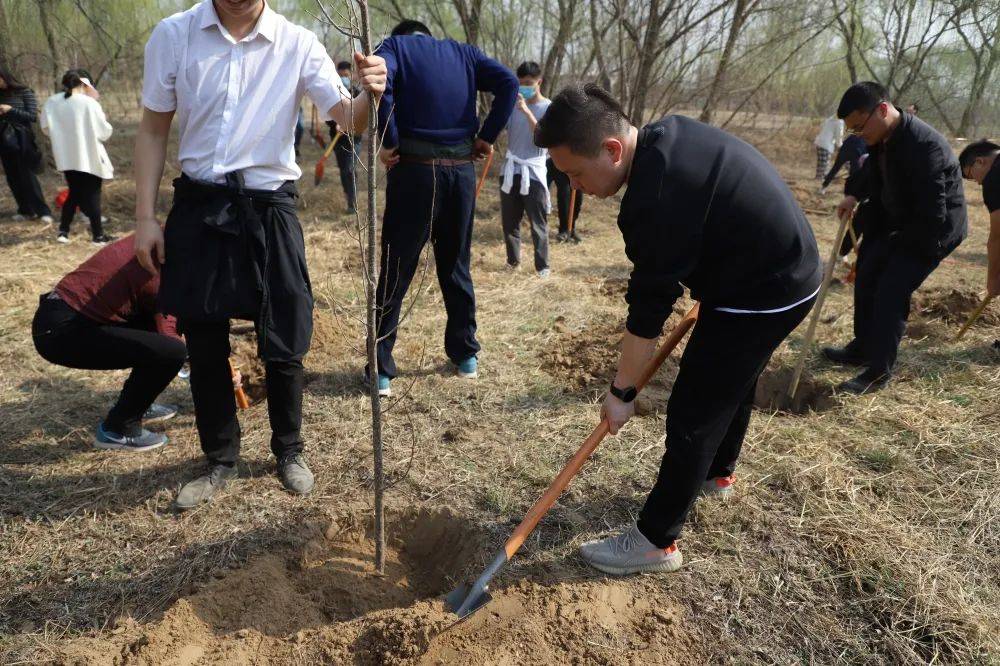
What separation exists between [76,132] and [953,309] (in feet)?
27.3

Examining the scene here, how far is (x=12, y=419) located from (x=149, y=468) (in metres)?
1.01

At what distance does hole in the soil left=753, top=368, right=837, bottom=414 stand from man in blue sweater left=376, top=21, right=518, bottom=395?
6.61 ft

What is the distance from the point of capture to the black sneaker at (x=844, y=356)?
13.9 ft

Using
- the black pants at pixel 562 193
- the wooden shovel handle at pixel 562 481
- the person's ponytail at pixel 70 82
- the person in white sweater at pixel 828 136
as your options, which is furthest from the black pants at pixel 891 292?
the person in white sweater at pixel 828 136

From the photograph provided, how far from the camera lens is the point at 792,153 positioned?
17438 millimetres

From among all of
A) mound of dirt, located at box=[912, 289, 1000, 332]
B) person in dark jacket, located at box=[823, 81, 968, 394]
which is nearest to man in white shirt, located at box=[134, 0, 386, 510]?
person in dark jacket, located at box=[823, 81, 968, 394]

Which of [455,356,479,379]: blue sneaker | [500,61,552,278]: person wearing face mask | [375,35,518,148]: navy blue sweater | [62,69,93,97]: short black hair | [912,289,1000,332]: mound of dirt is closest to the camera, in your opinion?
[375,35,518,148]: navy blue sweater

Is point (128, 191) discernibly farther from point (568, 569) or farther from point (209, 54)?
point (568, 569)

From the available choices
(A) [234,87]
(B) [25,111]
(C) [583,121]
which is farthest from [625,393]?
(B) [25,111]

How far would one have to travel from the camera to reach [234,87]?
7.36 ft

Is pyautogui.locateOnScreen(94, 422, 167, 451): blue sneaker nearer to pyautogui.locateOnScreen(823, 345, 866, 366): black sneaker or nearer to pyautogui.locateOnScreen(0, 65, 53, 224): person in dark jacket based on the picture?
pyautogui.locateOnScreen(823, 345, 866, 366): black sneaker

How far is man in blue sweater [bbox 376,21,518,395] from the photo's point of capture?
10.8 ft

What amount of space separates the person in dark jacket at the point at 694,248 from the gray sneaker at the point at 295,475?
1.42m

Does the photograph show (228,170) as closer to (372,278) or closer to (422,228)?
(372,278)
